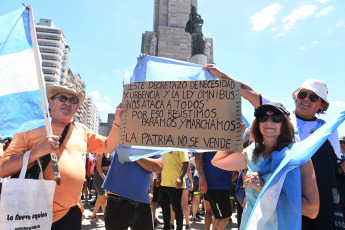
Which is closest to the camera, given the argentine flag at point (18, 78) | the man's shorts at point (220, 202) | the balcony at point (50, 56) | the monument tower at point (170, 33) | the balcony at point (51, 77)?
the argentine flag at point (18, 78)

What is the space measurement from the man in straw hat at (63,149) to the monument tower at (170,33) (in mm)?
23645

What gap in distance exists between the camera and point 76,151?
2.20 m

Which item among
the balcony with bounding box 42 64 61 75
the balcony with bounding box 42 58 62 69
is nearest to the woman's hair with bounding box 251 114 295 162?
the balcony with bounding box 42 64 61 75

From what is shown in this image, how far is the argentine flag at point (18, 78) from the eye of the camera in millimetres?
2002

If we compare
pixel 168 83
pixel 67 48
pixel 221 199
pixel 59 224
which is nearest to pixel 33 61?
pixel 168 83

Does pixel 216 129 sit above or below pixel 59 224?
above

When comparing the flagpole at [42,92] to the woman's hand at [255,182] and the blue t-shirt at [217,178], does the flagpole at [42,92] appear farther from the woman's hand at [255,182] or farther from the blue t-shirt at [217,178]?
the blue t-shirt at [217,178]

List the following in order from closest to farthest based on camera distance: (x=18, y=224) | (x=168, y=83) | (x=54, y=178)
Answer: (x=18, y=224), (x=54, y=178), (x=168, y=83)

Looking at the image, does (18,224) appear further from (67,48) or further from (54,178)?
(67,48)

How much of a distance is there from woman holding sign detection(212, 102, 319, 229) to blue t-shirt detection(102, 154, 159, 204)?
3.45 feet

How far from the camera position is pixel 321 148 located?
1.97 meters

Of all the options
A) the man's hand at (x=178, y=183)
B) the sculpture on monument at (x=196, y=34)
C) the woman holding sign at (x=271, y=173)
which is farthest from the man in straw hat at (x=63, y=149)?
the sculpture on monument at (x=196, y=34)

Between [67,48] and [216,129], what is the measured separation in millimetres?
99932

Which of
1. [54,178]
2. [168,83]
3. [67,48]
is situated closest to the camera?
[54,178]
